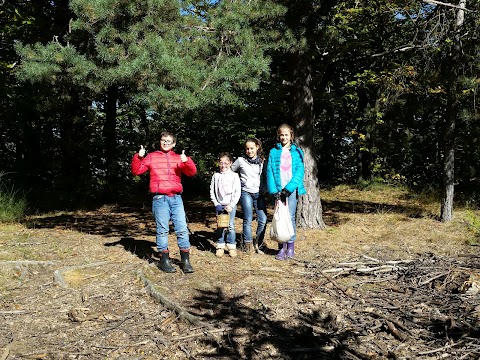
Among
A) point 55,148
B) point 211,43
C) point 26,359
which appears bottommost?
point 26,359

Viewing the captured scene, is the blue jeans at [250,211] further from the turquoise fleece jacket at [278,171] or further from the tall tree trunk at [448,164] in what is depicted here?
the tall tree trunk at [448,164]

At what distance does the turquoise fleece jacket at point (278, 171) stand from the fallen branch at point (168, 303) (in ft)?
6.29

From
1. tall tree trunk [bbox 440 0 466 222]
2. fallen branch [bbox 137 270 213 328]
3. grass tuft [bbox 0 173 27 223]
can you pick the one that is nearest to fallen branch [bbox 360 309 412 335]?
fallen branch [bbox 137 270 213 328]

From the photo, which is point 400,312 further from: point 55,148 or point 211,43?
point 55,148

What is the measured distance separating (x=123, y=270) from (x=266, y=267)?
1.70 meters

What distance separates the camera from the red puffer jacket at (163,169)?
5212 millimetres

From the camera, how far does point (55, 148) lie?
13.0 m

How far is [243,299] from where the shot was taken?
14.0 feet

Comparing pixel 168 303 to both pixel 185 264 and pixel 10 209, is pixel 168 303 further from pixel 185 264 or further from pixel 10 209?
pixel 10 209

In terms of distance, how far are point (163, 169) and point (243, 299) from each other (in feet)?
6.16

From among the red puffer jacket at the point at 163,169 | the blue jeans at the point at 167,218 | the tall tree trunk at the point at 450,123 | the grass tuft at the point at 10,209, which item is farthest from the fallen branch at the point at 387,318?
the grass tuft at the point at 10,209

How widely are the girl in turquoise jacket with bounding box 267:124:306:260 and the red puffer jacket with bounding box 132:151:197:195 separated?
42.8 inches

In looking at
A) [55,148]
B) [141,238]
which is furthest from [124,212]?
[55,148]

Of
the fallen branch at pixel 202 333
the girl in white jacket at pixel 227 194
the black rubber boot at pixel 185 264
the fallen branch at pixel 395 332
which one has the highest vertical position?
the girl in white jacket at pixel 227 194
